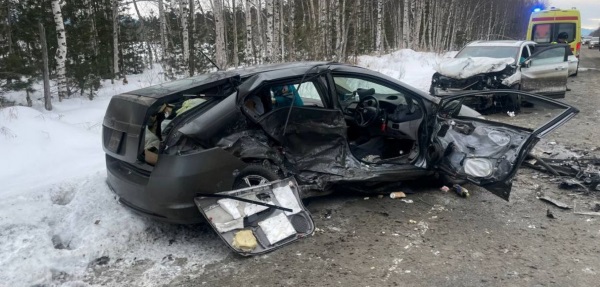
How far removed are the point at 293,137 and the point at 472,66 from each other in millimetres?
6943

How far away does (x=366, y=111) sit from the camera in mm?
4773

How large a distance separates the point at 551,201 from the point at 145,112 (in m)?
4.43

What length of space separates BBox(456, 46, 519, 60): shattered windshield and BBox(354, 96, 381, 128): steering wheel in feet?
23.3

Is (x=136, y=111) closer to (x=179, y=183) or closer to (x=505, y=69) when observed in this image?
(x=179, y=183)

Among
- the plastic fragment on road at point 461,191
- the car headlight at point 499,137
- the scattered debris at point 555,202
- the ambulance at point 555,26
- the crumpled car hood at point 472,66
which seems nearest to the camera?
the car headlight at point 499,137

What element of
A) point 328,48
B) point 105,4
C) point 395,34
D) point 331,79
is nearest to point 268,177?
point 331,79

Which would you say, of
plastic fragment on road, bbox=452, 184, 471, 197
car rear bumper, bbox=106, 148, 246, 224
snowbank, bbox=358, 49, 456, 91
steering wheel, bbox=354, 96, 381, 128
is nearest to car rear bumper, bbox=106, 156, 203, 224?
car rear bumper, bbox=106, 148, 246, 224

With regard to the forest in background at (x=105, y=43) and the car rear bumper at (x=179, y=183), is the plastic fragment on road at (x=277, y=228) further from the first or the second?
the forest in background at (x=105, y=43)

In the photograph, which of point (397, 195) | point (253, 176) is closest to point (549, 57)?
point (397, 195)

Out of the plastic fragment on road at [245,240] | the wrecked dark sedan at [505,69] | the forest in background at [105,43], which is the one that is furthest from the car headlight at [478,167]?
the wrecked dark sedan at [505,69]

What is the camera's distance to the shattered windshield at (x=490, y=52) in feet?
34.1

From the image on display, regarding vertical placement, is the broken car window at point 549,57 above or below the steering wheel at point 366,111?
above

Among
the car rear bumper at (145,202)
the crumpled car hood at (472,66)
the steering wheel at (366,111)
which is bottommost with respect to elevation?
the car rear bumper at (145,202)

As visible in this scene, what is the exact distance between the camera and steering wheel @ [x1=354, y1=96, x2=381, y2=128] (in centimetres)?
472
